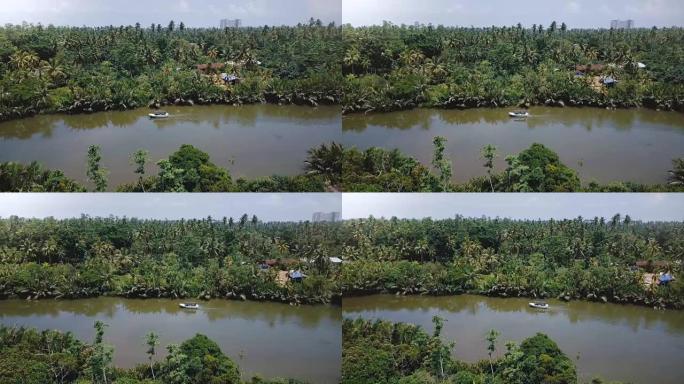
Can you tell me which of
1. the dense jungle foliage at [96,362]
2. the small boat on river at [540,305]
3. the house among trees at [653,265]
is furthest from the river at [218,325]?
the house among trees at [653,265]

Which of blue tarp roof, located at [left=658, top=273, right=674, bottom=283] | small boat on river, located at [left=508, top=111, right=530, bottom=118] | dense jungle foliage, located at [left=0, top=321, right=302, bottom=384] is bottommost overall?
dense jungle foliage, located at [left=0, top=321, right=302, bottom=384]

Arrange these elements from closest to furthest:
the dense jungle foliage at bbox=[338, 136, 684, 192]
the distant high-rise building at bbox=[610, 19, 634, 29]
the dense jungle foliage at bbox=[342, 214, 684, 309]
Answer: the dense jungle foliage at bbox=[338, 136, 684, 192]
the dense jungle foliage at bbox=[342, 214, 684, 309]
the distant high-rise building at bbox=[610, 19, 634, 29]

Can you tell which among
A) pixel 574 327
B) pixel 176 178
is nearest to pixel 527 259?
pixel 574 327

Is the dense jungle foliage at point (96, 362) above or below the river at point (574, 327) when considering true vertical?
below

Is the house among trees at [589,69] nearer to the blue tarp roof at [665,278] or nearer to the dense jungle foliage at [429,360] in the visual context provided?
the blue tarp roof at [665,278]

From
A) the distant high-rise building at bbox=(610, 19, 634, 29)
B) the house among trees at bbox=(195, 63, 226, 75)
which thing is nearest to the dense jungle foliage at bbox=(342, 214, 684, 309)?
the distant high-rise building at bbox=(610, 19, 634, 29)

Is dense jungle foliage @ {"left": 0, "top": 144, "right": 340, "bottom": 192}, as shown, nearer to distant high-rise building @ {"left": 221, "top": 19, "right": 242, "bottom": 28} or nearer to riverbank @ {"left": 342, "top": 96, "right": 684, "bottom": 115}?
riverbank @ {"left": 342, "top": 96, "right": 684, "bottom": 115}

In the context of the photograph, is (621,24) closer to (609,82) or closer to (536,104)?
(609,82)
